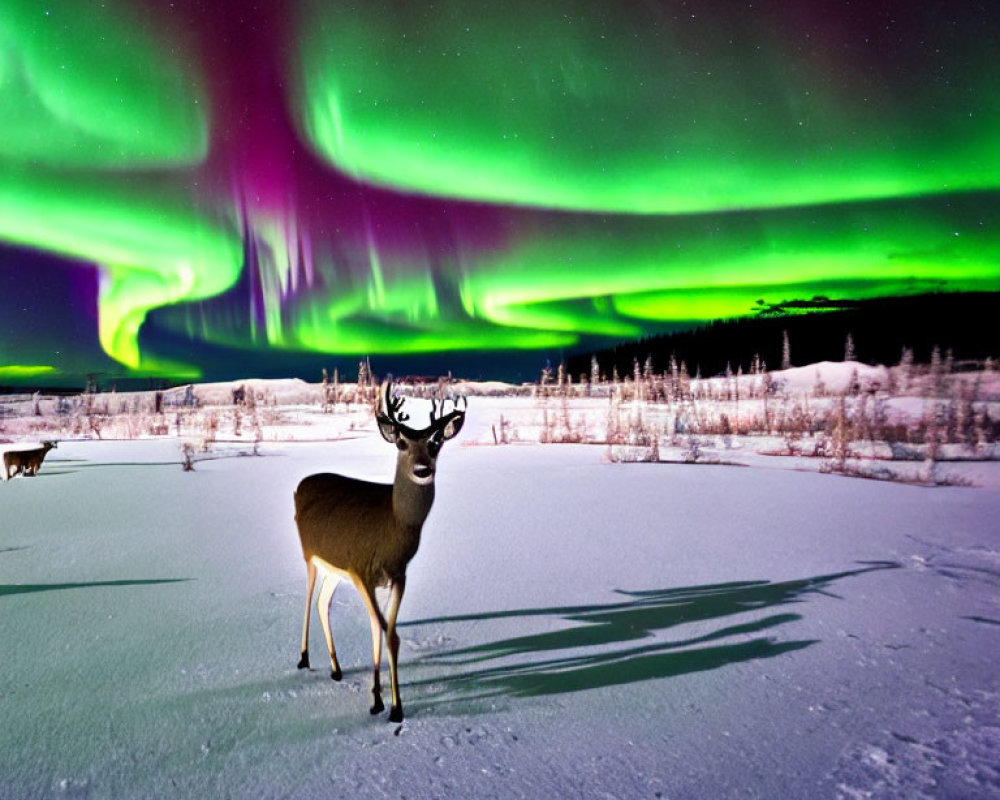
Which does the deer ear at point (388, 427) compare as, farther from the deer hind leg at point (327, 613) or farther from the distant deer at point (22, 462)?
the distant deer at point (22, 462)

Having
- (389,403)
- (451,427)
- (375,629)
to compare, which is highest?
(389,403)

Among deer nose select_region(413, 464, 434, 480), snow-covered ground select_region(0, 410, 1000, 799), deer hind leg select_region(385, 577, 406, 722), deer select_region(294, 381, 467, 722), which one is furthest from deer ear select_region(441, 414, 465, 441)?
snow-covered ground select_region(0, 410, 1000, 799)

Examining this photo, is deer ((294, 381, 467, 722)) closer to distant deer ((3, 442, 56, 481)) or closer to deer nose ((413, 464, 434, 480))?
deer nose ((413, 464, 434, 480))

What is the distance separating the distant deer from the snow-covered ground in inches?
209

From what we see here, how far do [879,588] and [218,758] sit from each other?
4.80 meters

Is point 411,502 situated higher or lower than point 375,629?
higher

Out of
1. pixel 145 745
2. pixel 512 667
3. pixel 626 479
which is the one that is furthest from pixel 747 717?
pixel 626 479

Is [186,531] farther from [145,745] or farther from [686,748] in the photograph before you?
[686,748]

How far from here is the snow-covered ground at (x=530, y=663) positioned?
2244 mm

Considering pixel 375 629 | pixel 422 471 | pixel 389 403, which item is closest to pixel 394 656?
pixel 375 629

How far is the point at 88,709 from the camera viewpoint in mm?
2658

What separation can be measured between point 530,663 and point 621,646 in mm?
620

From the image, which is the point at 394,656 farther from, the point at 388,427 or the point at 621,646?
the point at 621,646

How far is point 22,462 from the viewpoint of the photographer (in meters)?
11.1
